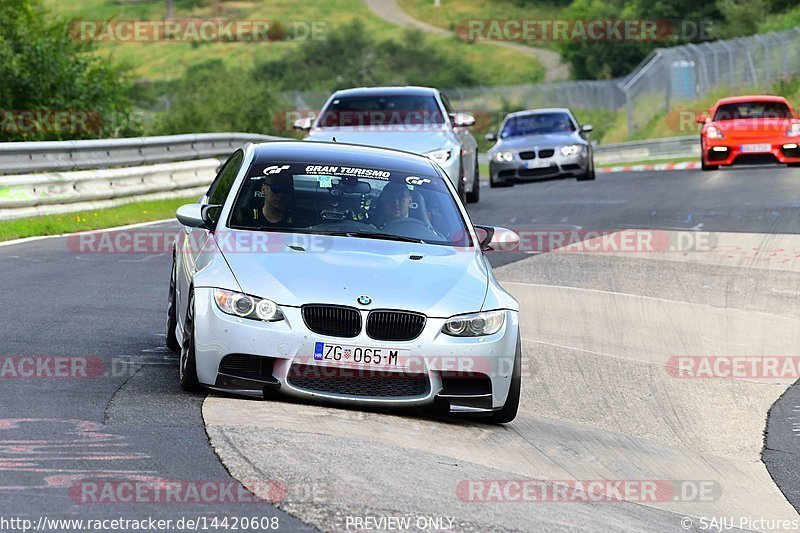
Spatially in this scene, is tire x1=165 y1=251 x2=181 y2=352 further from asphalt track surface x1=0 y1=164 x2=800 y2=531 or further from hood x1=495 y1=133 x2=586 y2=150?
hood x1=495 y1=133 x2=586 y2=150

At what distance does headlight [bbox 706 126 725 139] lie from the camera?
2678 cm

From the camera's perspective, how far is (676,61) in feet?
162

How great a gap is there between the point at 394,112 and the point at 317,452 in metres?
12.6

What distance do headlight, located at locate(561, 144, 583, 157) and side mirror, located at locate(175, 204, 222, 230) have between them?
16897mm

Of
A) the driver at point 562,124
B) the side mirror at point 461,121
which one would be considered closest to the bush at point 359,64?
the driver at point 562,124

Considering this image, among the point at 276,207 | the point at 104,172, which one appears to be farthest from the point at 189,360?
the point at 104,172

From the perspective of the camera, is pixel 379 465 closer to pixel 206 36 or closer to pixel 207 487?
pixel 207 487

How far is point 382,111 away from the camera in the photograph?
18.8m

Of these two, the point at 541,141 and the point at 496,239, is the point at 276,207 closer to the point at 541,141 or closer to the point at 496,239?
the point at 496,239

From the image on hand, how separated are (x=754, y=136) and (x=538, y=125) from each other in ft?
13.0

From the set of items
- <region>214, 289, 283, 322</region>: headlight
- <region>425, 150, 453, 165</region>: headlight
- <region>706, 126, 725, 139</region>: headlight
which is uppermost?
<region>214, 289, 283, 322</region>: headlight

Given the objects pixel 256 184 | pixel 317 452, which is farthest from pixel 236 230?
pixel 317 452

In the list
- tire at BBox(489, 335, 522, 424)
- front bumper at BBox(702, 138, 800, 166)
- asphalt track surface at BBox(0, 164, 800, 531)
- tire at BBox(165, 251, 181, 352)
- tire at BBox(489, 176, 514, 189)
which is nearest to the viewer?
asphalt track surface at BBox(0, 164, 800, 531)

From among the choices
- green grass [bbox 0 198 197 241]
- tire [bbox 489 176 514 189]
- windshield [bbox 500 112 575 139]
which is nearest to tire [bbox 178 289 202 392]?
green grass [bbox 0 198 197 241]
